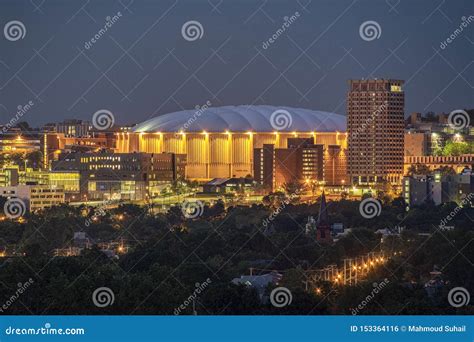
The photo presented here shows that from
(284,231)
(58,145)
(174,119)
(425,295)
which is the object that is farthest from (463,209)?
(58,145)

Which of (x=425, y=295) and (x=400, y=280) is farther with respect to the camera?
(x=400, y=280)

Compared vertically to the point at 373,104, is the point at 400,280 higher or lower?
lower

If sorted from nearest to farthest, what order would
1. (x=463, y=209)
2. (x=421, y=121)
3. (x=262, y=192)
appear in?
(x=463, y=209)
(x=262, y=192)
(x=421, y=121)

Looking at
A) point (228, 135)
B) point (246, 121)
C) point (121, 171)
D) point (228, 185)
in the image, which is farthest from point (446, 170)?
point (246, 121)

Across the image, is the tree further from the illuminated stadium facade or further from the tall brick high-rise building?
the illuminated stadium facade

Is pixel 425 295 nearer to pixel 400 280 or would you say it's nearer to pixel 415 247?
pixel 400 280

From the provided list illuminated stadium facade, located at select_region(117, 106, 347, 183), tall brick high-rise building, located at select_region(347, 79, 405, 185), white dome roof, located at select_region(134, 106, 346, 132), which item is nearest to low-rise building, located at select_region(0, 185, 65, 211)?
illuminated stadium facade, located at select_region(117, 106, 347, 183)

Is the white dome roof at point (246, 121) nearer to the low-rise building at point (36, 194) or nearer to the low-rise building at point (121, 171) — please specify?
the low-rise building at point (121, 171)
